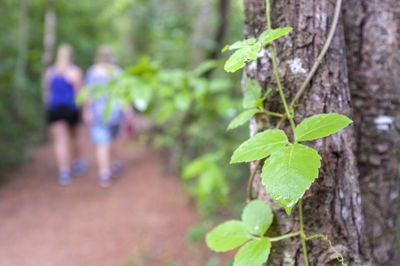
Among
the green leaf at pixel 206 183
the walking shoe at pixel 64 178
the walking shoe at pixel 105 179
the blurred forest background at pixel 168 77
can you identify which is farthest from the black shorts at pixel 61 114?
the green leaf at pixel 206 183

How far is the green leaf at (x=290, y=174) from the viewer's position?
78 cm

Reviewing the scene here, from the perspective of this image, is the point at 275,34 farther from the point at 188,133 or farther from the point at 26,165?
the point at 26,165

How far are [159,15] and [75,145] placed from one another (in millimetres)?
2646

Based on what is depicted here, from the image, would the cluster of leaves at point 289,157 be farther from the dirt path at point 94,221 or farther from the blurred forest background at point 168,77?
the dirt path at point 94,221

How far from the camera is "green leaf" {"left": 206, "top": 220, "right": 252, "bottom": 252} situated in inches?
41.8

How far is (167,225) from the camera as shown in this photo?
430cm

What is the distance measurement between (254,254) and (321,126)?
0.41 m

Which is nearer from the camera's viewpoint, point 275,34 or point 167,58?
point 275,34

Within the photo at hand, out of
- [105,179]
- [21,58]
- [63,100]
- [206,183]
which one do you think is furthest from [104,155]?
[21,58]

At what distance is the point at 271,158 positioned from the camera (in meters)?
0.84

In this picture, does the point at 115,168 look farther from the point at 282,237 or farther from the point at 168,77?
the point at 282,237

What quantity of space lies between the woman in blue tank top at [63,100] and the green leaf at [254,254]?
Result: 475cm

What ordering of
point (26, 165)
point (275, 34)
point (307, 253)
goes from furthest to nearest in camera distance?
point (26, 165)
point (307, 253)
point (275, 34)

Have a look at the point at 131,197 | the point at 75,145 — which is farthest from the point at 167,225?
the point at 75,145
